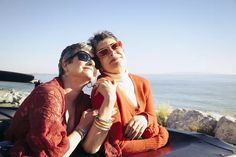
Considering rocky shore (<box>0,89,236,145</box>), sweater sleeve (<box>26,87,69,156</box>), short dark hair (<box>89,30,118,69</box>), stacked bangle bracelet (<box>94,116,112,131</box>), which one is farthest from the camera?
rocky shore (<box>0,89,236,145</box>)

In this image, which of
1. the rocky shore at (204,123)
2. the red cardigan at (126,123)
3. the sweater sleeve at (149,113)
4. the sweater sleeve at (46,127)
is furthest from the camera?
the rocky shore at (204,123)

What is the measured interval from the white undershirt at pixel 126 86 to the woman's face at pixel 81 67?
0.24 meters

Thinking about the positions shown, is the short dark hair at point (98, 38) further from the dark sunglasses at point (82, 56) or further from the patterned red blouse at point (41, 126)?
the patterned red blouse at point (41, 126)

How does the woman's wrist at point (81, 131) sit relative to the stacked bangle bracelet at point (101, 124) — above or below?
below

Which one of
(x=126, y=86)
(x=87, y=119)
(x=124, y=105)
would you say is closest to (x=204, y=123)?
(x=126, y=86)

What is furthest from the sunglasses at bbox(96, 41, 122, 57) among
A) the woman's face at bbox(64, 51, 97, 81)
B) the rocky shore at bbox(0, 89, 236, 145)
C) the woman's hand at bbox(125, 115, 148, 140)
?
the rocky shore at bbox(0, 89, 236, 145)

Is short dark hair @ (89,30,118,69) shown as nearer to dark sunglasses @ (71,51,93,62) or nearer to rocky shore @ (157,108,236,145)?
dark sunglasses @ (71,51,93,62)

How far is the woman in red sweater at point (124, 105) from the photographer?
7.75ft

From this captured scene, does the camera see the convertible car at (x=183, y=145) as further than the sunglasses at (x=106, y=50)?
No

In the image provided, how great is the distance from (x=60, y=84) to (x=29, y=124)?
417mm

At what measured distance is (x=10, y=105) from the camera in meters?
3.69

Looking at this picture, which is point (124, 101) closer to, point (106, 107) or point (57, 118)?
point (106, 107)

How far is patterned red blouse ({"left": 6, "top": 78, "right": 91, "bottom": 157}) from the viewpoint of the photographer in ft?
6.42

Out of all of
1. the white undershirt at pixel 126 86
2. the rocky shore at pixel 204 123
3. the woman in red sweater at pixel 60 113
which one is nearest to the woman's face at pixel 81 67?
the woman in red sweater at pixel 60 113
